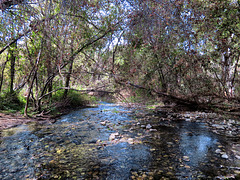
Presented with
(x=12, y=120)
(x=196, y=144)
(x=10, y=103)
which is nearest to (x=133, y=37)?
(x=196, y=144)

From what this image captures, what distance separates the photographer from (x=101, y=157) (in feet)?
10.4

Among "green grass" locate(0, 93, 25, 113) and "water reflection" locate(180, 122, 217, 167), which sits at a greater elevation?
"green grass" locate(0, 93, 25, 113)

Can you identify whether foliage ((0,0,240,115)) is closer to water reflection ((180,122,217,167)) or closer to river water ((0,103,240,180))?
water reflection ((180,122,217,167))

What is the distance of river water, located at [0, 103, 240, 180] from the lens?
2.56 m

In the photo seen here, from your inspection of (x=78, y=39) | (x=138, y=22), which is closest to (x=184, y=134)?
(x=138, y=22)

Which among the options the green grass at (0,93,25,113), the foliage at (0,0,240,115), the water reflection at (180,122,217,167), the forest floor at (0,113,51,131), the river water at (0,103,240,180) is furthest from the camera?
the green grass at (0,93,25,113)

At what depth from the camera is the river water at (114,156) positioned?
8.39 ft

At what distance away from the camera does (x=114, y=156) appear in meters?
3.24

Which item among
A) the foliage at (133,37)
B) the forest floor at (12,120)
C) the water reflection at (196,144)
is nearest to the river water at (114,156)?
the water reflection at (196,144)

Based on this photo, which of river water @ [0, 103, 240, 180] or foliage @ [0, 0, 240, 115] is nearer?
river water @ [0, 103, 240, 180]

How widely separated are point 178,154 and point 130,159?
1007 millimetres

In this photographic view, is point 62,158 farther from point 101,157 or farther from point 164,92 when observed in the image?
point 164,92

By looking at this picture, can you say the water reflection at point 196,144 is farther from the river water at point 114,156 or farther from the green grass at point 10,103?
the green grass at point 10,103

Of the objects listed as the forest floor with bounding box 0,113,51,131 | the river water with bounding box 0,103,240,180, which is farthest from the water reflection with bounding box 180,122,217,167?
the forest floor with bounding box 0,113,51,131
